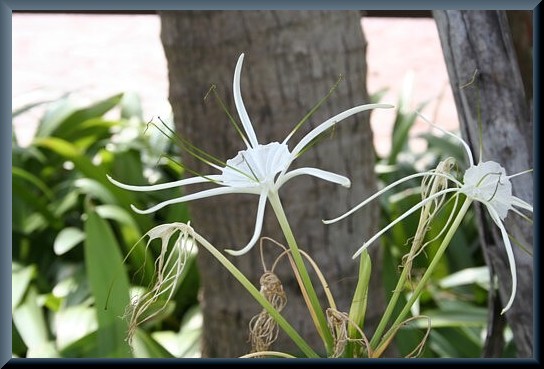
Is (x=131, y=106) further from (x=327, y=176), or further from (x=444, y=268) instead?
(x=327, y=176)

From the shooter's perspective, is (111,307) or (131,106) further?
(131,106)

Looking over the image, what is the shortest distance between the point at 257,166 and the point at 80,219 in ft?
3.72

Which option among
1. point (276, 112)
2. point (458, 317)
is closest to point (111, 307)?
point (276, 112)

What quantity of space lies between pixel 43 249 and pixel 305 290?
1070 mm

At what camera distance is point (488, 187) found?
15.3 inches

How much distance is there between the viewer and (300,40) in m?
0.76

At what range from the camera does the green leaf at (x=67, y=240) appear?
123 centimetres

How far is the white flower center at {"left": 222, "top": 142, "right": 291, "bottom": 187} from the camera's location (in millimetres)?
378

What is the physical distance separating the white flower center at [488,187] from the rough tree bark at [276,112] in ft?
1.03

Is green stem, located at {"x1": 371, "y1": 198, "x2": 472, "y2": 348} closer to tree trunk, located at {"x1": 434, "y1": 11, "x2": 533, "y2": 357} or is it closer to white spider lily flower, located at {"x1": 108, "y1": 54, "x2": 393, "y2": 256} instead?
white spider lily flower, located at {"x1": 108, "y1": 54, "x2": 393, "y2": 256}

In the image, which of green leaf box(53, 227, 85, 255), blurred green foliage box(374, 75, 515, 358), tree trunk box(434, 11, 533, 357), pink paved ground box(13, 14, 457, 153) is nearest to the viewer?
tree trunk box(434, 11, 533, 357)

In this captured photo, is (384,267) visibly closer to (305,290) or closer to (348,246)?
(348,246)

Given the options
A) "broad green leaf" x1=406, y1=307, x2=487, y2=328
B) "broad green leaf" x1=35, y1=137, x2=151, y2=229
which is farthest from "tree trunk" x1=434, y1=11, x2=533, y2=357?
"broad green leaf" x1=35, y1=137, x2=151, y2=229
